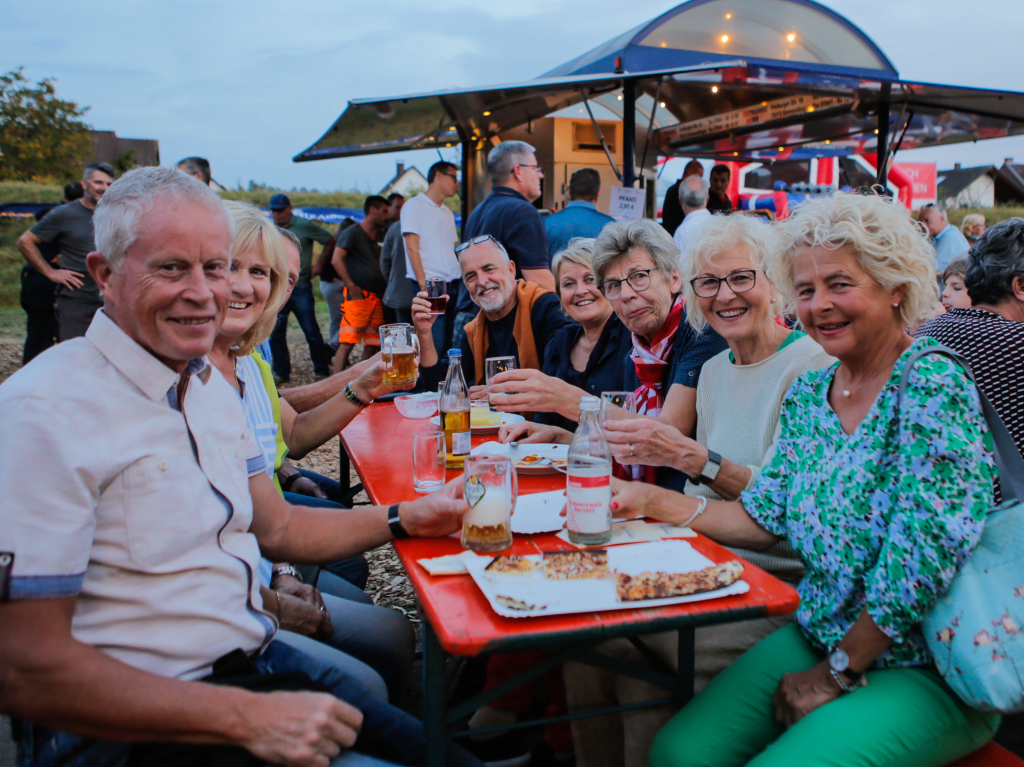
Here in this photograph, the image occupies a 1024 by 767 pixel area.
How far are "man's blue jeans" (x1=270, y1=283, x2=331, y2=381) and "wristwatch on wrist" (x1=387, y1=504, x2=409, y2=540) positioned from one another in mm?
6989

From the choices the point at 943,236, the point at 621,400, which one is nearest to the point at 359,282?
the point at 621,400

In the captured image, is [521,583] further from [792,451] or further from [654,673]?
[792,451]

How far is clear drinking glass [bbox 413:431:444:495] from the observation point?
1.90 metres

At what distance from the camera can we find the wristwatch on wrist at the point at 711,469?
1.91m

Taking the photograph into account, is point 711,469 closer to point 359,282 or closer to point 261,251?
point 261,251

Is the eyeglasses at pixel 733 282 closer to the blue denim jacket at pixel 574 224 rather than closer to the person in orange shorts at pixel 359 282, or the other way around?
the blue denim jacket at pixel 574 224

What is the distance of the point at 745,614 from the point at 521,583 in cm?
42

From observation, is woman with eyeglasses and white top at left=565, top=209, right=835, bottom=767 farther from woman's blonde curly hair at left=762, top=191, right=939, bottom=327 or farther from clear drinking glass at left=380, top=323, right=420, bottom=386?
clear drinking glass at left=380, top=323, right=420, bottom=386

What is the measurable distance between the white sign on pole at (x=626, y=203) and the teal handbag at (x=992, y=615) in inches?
210

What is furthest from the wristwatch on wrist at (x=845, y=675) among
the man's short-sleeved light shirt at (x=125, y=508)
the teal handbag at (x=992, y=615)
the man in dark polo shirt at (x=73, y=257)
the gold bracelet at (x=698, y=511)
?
the man in dark polo shirt at (x=73, y=257)

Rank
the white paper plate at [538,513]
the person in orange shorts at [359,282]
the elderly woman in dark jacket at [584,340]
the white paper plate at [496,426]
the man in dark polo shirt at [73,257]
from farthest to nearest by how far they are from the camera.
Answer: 1. the person in orange shorts at [359,282]
2. the man in dark polo shirt at [73,257]
3. the elderly woman in dark jacket at [584,340]
4. the white paper plate at [496,426]
5. the white paper plate at [538,513]

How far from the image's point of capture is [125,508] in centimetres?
117

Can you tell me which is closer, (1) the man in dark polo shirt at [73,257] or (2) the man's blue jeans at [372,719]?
(2) the man's blue jeans at [372,719]

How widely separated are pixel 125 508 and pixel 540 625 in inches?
29.2
